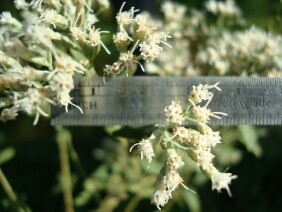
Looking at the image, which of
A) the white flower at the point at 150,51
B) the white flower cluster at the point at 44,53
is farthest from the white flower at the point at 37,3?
the white flower at the point at 150,51

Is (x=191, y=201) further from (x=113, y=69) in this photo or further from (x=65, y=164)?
(x=113, y=69)

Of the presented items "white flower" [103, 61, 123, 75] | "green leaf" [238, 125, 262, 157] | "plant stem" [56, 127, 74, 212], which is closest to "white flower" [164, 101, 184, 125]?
"white flower" [103, 61, 123, 75]

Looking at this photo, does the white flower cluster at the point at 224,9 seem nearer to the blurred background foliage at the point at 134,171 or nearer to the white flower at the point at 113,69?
the blurred background foliage at the point at 134,171

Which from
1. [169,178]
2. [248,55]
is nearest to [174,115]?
[169,178]

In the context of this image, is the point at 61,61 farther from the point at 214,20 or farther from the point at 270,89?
the point at 214,20

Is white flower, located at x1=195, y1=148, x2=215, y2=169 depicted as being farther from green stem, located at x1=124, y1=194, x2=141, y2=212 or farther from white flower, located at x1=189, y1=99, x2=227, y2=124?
green stem, located at x1=124, y1=194, x2=141, y2=212

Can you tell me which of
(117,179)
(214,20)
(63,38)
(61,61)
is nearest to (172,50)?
(214,20)
